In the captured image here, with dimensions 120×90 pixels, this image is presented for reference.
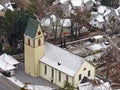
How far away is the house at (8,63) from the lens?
56.2 metres

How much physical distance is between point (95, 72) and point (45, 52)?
23.0 ft

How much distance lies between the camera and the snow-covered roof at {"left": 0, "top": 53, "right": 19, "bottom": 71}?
5636 cm

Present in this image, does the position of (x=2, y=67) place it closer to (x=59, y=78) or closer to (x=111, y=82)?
(x=59, y=78)

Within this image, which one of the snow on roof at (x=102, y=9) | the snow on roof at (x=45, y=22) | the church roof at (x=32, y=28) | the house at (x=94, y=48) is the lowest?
the house at (x=94, y=48)

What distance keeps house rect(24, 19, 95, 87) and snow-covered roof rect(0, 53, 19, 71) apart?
1.97 meters

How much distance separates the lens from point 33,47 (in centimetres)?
5456

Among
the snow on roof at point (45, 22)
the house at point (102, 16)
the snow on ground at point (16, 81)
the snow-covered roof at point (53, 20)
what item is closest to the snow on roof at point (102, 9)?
the house at point (102, 16)

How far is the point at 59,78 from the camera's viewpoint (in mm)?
53375

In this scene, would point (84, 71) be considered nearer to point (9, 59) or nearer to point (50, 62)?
point (50, 62)

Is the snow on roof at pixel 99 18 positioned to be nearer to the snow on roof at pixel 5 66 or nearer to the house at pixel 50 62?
the house at pixel 50 62

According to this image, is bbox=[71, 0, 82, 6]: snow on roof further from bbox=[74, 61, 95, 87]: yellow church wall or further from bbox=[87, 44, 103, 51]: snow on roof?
bbox=[74, 61, 95, 87]: yellow church wall

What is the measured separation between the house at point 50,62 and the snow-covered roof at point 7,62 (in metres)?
1.97

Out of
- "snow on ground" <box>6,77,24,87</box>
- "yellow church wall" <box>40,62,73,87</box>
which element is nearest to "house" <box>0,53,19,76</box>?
"snow on ground" <box>6,77,24,87</box>

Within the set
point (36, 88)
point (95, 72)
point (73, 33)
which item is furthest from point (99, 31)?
point (36, 88)
